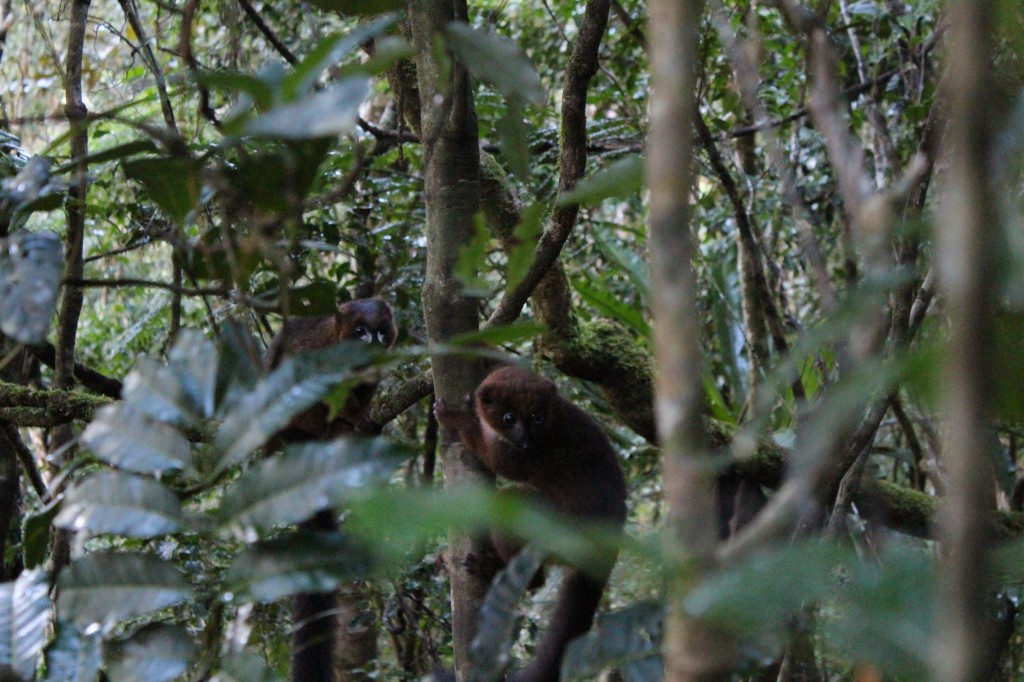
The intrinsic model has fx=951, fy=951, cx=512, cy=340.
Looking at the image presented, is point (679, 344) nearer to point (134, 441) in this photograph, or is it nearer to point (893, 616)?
point (893, 616)

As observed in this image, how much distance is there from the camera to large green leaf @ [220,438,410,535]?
3.82ft

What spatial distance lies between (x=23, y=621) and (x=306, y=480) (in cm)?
53

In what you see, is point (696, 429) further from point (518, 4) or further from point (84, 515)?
point (518, 4)

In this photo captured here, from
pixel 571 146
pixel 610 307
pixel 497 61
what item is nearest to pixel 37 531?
pixel 497 61

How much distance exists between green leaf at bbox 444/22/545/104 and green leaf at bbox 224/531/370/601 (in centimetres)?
68

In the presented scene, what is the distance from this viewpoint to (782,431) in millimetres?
5777

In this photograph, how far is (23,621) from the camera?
137cm

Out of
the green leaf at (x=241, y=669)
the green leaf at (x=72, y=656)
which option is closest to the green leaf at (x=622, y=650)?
the green leaf at (x=241, y=669)

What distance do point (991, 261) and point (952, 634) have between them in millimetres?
271

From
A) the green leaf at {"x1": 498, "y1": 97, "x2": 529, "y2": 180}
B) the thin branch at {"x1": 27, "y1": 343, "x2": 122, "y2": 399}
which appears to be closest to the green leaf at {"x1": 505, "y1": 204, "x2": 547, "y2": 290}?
the green leaf at {"x1": 498, "y1": 97, "x2": 529, "y2": 180}

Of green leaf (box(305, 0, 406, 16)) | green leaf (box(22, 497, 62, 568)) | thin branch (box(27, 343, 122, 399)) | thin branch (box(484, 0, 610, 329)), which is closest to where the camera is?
green leaf (box(22, 497, 62, 568))

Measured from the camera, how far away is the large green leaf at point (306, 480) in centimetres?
116

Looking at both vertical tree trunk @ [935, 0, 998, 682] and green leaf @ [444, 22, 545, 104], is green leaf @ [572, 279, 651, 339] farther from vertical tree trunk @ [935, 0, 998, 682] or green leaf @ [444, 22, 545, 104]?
vertical tree trunk @ [935, 0, 998, 682]

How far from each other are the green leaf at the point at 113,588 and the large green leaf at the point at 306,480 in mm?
156
